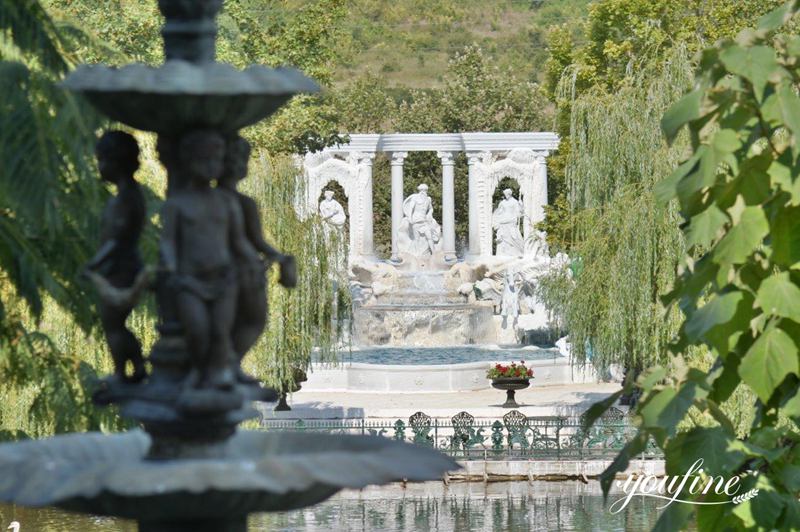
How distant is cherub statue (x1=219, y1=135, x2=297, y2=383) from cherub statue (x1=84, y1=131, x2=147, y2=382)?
36 cm

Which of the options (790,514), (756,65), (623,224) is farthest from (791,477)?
(623,224)

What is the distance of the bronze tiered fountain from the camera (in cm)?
545

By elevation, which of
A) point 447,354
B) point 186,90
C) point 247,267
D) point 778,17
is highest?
point 778,17

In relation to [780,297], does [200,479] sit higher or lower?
lower

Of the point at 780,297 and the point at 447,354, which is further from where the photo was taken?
the point at 447,354

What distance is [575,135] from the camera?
77.1 feet

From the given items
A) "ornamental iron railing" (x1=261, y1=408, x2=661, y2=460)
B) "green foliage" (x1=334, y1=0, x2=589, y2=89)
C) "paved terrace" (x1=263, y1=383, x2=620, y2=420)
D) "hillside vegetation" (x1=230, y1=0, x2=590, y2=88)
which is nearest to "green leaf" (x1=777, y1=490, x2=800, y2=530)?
"ornamental iron railing" (x1=261, y1=408, x2=661, y2=460)

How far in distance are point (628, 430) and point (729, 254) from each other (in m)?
18.0

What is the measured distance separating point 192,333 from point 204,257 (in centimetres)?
26

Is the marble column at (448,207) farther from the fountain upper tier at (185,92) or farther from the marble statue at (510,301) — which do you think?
the fountain upper tier at (185,92)

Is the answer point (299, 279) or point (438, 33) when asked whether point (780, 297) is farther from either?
point (438, 33)

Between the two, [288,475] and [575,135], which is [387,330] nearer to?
[575,135]

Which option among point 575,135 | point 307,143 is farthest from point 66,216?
point 307,143

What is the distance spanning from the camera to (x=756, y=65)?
6141 millimetres
